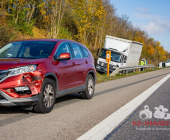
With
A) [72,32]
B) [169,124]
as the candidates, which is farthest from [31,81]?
[72,32]

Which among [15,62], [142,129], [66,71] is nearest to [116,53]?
[66,71]

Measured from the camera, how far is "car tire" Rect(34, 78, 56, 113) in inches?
213

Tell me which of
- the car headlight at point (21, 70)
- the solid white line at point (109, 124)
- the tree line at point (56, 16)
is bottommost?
the solid white line at point (109, 124)

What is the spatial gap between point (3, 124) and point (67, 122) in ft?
3.75

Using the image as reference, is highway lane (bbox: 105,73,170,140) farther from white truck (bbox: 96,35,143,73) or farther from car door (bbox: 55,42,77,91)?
white truck (bbox: 96,35,143,73)

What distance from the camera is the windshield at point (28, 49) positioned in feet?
20.2

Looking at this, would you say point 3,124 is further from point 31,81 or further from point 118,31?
point 118,31

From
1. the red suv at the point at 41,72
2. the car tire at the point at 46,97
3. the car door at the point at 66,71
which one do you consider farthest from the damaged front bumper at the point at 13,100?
the car door at the point at 66,71

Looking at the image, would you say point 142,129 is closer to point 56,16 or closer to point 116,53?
point 116,53

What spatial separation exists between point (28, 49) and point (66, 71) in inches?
42.3

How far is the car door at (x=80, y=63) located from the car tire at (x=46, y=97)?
1392 mm

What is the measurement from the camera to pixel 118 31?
50.5 metres

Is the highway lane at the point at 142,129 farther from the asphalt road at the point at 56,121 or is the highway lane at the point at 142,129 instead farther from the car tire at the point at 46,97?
the car tire at the point at 46,97

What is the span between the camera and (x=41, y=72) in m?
5.43
